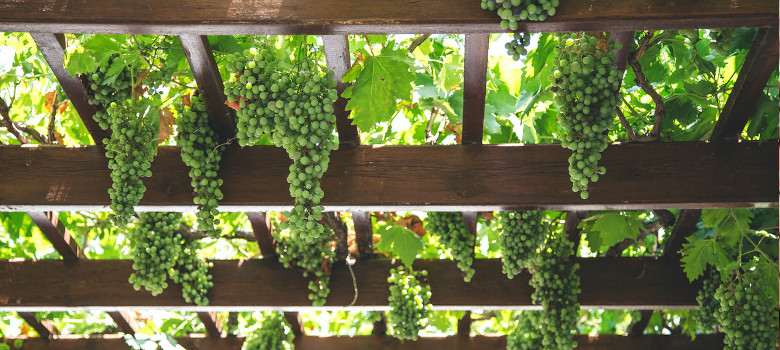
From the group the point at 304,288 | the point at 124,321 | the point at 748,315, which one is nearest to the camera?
the point at 748,315

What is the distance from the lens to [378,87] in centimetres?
219

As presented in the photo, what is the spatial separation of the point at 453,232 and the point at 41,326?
101 inches

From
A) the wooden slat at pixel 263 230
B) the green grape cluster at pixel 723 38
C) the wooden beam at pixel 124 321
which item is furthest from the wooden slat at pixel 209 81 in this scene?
the wooden beam at pixel 124 321

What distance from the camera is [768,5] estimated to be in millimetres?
1883

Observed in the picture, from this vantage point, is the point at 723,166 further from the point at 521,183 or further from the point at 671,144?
the point at 521,183

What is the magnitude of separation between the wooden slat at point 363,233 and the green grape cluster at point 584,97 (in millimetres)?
1395

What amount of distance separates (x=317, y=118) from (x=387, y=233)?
4.84ft

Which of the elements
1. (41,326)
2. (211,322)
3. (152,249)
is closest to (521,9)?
(152,249)

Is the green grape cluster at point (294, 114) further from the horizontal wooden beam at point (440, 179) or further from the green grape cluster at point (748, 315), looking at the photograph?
the green grape cluster at point (748, 315)

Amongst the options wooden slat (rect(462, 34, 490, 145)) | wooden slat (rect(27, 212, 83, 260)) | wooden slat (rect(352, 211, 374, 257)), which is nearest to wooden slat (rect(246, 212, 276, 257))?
wooden slat (rect(352, 211, 374, 257))

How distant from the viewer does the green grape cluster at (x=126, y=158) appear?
2295mm

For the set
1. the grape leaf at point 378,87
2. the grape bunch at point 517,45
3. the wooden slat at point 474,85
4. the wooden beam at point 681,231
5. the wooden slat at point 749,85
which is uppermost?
the wooden beam at point 681,231

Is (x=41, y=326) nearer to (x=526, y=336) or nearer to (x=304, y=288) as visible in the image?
(x=304, y=288)

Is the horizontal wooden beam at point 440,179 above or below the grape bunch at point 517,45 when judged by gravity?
above
